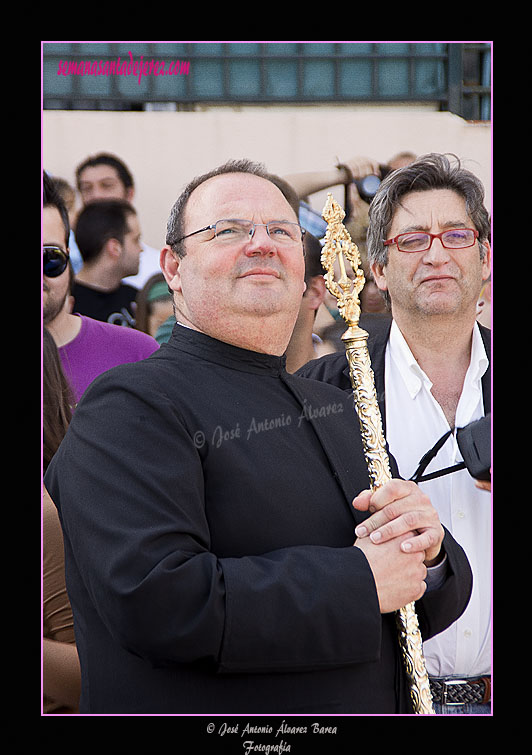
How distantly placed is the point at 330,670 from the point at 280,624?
26 centimetres

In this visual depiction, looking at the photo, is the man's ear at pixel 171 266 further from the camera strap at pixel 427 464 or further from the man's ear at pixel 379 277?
the camera strap at pixel 427 464

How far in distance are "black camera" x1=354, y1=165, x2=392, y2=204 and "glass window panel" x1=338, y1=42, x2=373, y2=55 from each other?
14.7 inches

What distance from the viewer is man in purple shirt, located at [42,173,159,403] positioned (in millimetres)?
2760

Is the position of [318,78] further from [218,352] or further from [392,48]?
[218,352]

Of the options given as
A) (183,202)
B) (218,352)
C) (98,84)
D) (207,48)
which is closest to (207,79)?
(207,48)

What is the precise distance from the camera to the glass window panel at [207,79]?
9.17 feet

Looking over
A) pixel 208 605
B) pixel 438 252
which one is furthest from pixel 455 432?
pixel 208 605

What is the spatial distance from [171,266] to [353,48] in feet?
3.50

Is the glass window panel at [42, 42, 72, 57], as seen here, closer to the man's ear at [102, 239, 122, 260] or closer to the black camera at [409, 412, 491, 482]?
the man's ear at [102, 239, 122, 260]

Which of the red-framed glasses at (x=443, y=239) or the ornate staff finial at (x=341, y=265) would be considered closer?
the ornate staff finial at (x=341, y=265)

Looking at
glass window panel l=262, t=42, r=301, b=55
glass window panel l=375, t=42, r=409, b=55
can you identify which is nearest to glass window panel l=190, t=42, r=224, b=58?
glass window panel l=262, t=42, r=301, b=55

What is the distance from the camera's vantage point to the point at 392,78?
2.84 m

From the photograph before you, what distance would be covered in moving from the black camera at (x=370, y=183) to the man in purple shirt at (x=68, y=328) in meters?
0.87

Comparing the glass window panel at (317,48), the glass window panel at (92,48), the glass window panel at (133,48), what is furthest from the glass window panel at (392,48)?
the glass window panel at (92,48)
